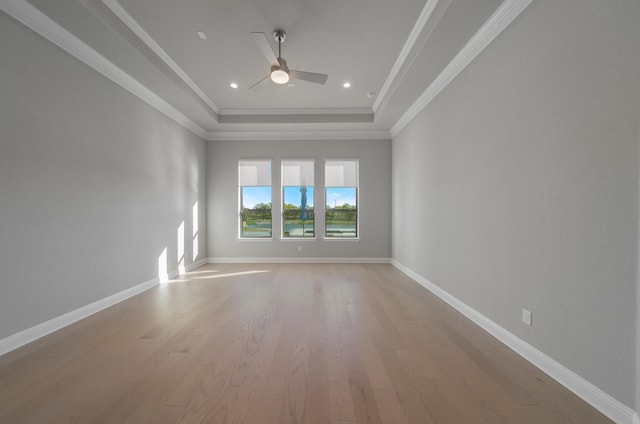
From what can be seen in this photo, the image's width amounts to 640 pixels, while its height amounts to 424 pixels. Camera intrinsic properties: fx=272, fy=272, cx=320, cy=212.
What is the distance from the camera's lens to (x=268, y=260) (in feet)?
21.1

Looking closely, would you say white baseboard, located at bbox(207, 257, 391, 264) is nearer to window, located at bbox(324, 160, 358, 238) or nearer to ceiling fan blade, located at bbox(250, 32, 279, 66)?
window, located at bbox(324, 160, 358, 238)

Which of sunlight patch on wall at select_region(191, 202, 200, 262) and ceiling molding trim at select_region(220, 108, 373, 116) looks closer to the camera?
ceiling molding trim at select_region(220, 108, 373, 116)

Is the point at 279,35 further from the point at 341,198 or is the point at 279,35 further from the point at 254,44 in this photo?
the point at 341,198

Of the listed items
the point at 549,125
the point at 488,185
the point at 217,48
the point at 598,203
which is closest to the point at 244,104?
the point at 217,48

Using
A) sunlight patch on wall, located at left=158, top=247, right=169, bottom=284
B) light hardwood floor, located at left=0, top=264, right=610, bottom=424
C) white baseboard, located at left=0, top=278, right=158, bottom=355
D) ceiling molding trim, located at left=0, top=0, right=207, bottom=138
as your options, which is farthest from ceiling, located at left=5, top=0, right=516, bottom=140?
light hardwood floor, located at left=0, top=264, right=610, bottom=424

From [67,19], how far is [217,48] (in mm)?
1445

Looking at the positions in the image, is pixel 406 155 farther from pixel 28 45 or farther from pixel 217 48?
pixel 28 45

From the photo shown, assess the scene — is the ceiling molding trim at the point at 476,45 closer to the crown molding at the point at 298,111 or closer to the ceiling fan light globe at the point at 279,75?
the crown molding at the point at 298,111

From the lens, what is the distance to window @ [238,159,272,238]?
652 centimetres

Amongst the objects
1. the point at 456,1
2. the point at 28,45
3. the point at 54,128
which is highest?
the point at 456,1

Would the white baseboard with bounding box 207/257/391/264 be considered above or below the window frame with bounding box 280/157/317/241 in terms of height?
below

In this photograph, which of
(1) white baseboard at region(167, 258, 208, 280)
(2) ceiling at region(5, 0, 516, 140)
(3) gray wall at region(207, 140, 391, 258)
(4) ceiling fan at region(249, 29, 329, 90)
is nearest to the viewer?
(2) ceiling at region(5, 0, 516, 140)

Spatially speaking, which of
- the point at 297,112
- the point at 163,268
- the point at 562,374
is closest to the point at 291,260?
the point at 163,268

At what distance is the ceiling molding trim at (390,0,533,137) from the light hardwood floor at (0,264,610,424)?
290 cm
